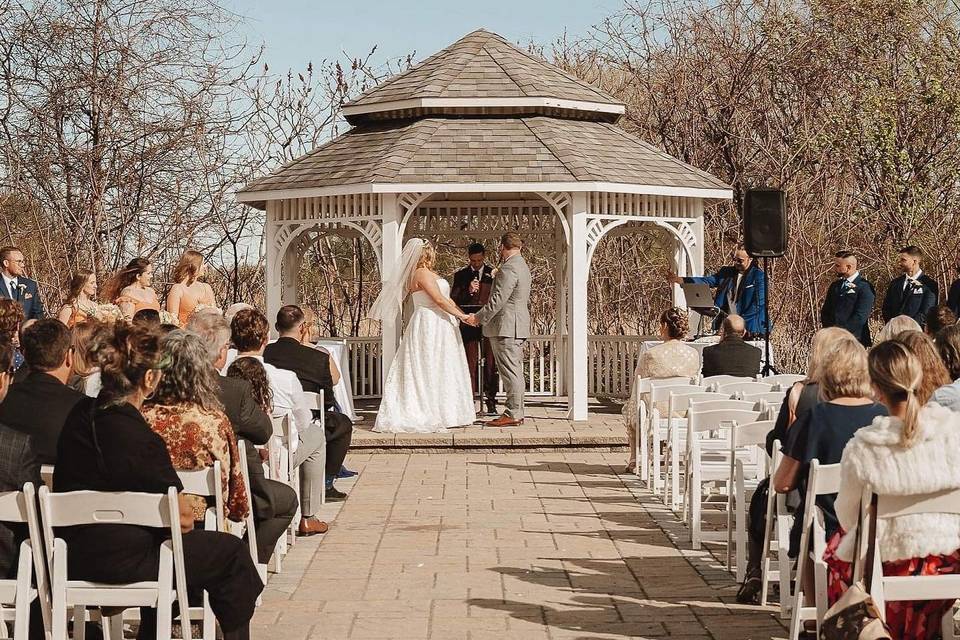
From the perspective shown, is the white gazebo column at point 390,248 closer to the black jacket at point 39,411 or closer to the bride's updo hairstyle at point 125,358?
the black jacket at point 39,411

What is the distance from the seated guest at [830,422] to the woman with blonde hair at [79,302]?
23.3 ft

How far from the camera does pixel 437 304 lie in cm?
1420

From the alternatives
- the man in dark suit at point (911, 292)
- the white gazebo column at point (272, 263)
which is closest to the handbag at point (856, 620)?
the man in dark suit at point (911, 292)

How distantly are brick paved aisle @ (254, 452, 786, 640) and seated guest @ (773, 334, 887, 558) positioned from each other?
0.72 m

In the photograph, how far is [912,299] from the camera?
1466cm

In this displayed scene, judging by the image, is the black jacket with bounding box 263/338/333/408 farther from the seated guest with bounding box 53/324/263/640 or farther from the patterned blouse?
the seated guest with bounding box 53/324/263/640

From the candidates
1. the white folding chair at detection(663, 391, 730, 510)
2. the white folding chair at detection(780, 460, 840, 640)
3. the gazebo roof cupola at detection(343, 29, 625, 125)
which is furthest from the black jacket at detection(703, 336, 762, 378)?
the white folding chair at detection(780, 460, 840, 640)

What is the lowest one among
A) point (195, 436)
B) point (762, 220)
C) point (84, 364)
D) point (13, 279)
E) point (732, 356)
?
point (195, 436)

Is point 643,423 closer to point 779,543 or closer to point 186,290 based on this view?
point 186,290

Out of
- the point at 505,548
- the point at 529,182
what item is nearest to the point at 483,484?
the point at 505,548

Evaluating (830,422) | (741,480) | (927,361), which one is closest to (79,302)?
(741,480)

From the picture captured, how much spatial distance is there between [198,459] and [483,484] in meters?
5.69

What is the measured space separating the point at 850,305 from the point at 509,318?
3513mm

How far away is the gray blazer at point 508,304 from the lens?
14461mm
